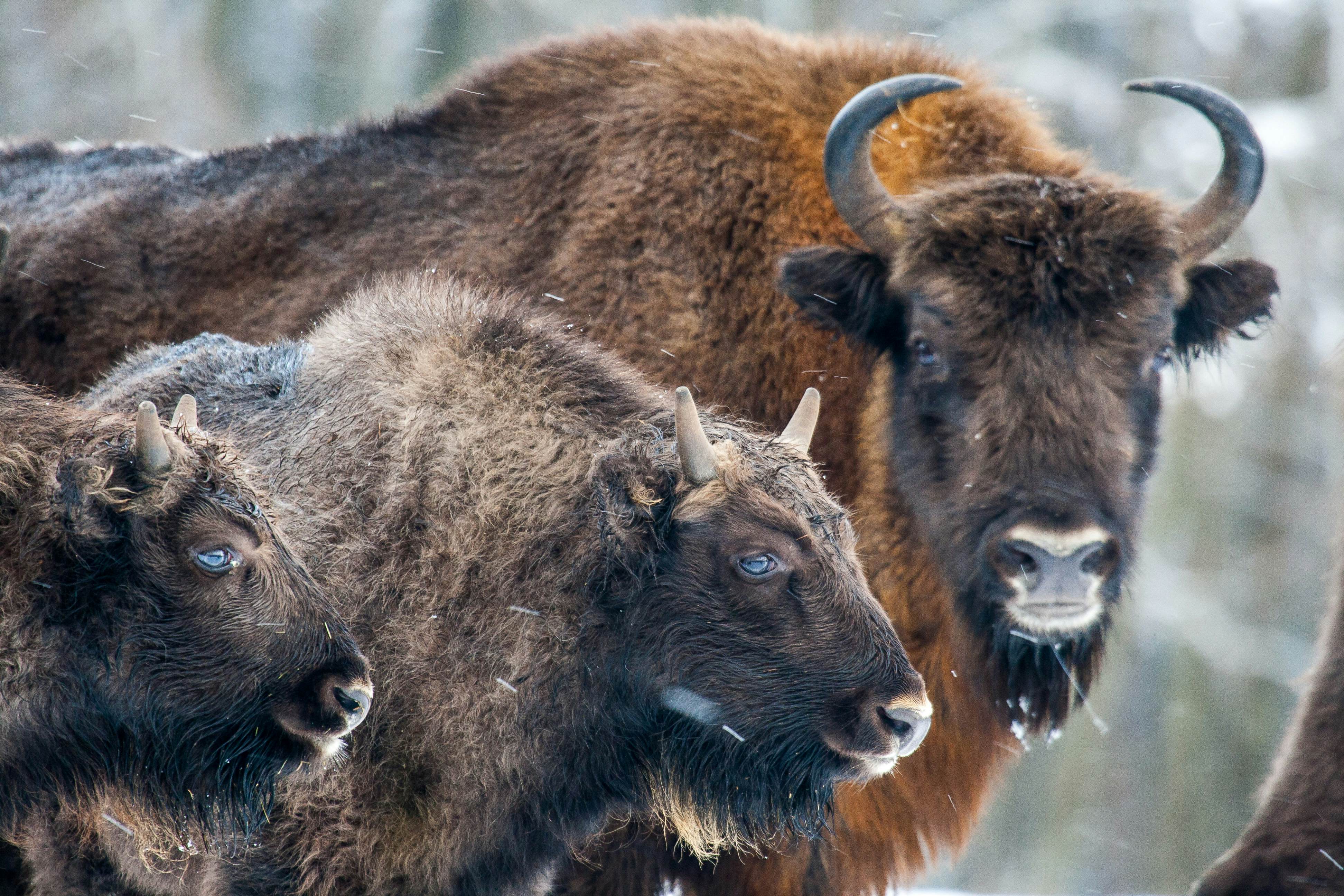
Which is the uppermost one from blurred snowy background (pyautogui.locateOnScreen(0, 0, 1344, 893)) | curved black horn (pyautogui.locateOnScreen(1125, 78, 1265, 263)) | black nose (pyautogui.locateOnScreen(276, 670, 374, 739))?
curved black horn (pyautogui.locateOnScreen(1125, 78, 1265, 263))

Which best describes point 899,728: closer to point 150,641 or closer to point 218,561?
point 218,561

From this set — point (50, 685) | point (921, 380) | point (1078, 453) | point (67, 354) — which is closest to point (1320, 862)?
point (1078, 453)

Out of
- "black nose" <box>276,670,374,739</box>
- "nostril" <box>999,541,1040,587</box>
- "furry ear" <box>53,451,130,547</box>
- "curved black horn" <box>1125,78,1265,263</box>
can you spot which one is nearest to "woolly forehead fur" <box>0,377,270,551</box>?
"furry ear" <box>53,451,130,547</box>

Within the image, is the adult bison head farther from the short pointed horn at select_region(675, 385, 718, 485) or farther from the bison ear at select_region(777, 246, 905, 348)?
the short pointed horn at select_region(675, 385, 718, 485)

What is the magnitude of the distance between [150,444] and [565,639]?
130 cm

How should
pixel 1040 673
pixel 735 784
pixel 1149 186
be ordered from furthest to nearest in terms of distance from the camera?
pixel 1149 186, pixel 1040 673, pixel 735 784

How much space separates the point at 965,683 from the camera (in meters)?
5.62

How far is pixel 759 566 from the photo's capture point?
13.5ft

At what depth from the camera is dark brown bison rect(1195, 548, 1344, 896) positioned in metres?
4.73

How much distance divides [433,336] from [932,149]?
2.56 metres

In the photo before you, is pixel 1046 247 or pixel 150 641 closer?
pixel 150 641

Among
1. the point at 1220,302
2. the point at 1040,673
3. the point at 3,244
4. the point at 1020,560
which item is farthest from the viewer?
the point at 1220,302

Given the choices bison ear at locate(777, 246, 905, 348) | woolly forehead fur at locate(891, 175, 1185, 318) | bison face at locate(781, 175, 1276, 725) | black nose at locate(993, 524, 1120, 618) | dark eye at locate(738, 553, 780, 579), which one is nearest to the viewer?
dark eye at locate(738, 553, 780, 579)

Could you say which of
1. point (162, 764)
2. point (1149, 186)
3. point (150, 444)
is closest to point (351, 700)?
point (162, 764)
